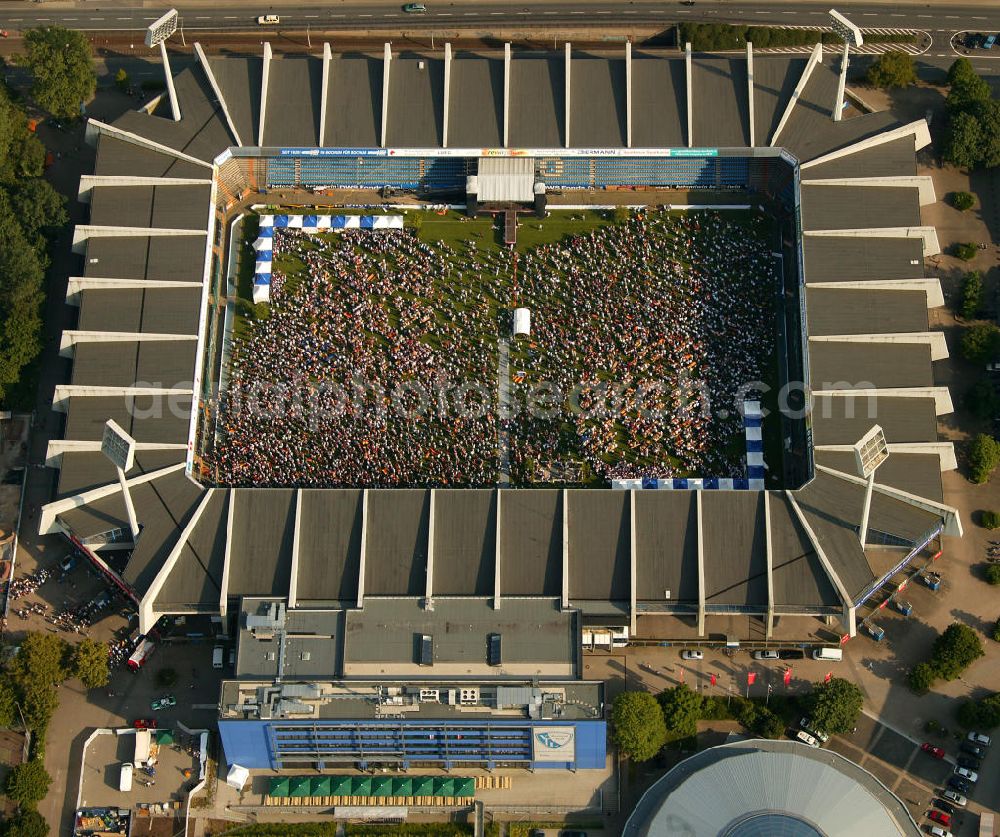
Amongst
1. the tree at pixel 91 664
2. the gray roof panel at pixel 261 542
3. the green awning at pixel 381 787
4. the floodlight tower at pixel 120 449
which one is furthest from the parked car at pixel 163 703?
the green awning at pixel 381 787

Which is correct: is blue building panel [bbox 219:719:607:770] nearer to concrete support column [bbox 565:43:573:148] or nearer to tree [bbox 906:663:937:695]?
tree [bbox 906:663:937:695]

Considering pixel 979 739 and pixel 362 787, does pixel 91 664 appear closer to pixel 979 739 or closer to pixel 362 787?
pixel 362 787

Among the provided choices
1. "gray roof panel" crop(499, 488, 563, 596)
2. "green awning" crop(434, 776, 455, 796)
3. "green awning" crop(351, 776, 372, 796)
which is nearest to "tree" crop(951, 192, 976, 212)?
A: "gray roof panel" crop(499, 488, 563, 596)

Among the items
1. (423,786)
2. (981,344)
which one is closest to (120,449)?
(423,786)

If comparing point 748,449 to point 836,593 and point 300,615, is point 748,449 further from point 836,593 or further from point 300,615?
point 300,615

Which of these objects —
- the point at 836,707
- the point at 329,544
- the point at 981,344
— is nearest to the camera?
the point at 836,707

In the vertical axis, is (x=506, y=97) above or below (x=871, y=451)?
above
